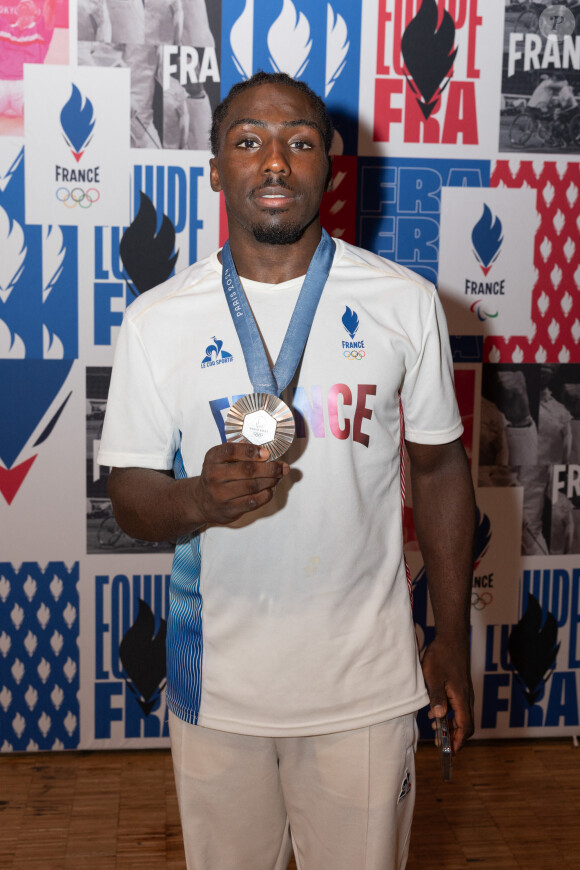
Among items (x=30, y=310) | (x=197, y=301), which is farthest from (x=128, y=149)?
(x=197, y=301)

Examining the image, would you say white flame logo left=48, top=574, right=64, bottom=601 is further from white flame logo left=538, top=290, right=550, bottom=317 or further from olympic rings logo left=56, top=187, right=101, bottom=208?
white flame logo left=538, top=290, right=550, bottom=317

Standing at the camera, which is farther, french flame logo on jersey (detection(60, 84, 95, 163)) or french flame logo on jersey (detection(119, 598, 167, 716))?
french flame logo on jersey (detection(119, 598, 167, 716))

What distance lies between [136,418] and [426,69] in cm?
186

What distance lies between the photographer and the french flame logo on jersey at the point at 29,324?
9.41 ft

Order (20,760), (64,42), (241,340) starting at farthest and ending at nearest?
(20,760) < (64,42) < (241,340)

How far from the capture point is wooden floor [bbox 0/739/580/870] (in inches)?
101

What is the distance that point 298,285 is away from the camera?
1.63m

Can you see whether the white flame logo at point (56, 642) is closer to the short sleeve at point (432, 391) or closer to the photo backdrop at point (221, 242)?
the photo backdrop at point (221, 242)

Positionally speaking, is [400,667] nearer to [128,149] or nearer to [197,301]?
[197,301]

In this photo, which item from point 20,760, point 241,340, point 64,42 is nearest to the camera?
point 241,340

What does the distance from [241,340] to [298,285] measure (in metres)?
0.16

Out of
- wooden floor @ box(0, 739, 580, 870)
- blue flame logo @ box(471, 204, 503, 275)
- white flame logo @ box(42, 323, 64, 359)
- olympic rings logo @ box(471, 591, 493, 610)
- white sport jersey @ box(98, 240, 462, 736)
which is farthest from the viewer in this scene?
olympic rings logo @ box(471, 591, 493, 610)

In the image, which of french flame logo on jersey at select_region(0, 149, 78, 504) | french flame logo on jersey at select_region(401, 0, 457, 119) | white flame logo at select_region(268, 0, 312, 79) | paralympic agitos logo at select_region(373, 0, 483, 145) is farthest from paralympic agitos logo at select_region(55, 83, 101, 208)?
french flame logo on jersey at select_region(401, 0, 457, 119)

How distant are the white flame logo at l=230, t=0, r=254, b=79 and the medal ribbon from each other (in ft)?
4.84
